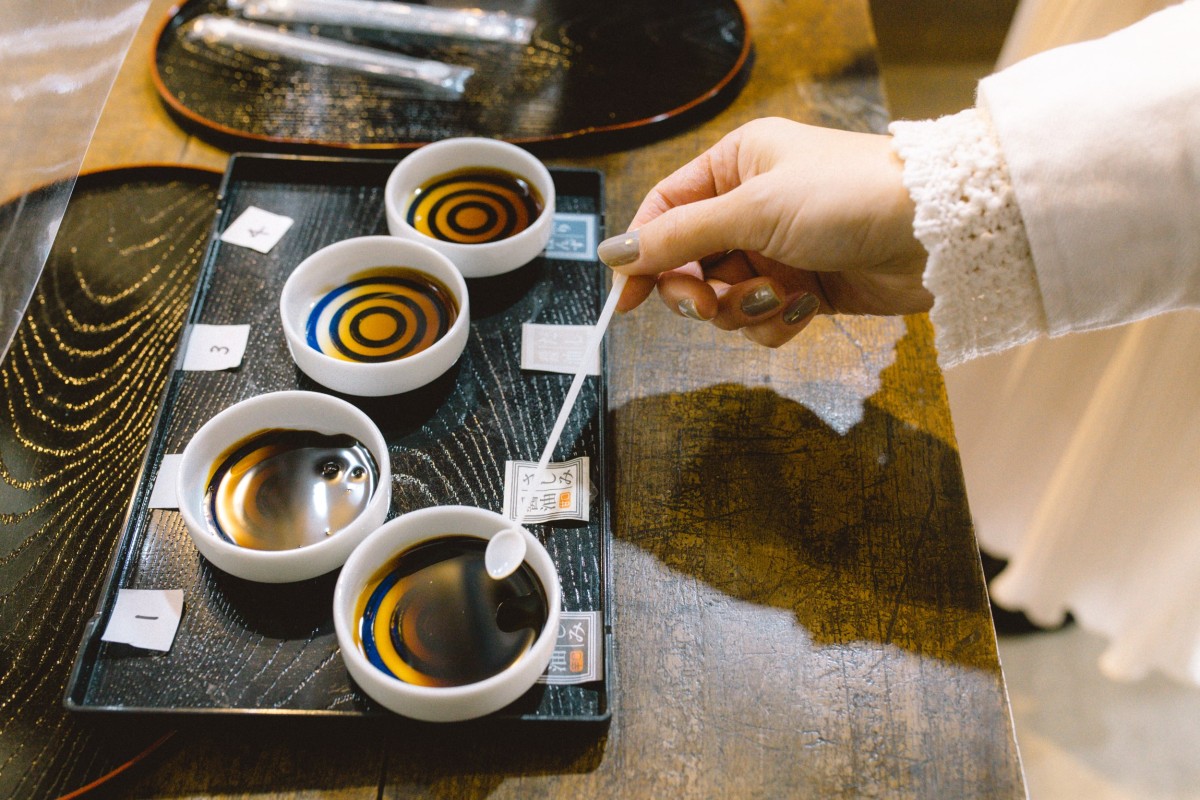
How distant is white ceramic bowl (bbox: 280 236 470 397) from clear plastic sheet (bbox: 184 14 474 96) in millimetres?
364

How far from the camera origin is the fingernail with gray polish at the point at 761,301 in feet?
2.74

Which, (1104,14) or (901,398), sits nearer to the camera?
(901,398)

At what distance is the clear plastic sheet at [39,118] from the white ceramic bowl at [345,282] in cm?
19

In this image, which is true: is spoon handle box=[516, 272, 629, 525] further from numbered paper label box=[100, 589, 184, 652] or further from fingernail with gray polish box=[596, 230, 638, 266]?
numbered paper label box=[100, 589, 184, 652]

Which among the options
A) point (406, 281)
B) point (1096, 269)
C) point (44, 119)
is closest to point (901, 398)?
point (1096, 269)

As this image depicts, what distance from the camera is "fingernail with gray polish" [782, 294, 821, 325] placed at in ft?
2.80

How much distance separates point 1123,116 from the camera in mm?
690

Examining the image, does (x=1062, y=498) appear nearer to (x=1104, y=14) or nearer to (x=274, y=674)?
(x=1104, y=14)

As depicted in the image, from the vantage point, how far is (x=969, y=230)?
2.31 ft

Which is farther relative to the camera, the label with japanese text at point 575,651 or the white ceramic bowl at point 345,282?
the white ceramic bowl at point 345,282

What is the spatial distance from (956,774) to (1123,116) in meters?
0.51

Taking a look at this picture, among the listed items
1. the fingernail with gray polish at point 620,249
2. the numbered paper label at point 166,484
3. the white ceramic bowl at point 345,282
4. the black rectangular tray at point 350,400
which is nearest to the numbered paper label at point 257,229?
the black rectangular tray at point 350,400

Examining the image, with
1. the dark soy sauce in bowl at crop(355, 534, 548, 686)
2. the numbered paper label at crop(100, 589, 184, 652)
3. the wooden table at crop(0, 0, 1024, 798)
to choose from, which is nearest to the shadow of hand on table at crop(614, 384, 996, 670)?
the wooden table at crop(0, 0, 1024, 798)

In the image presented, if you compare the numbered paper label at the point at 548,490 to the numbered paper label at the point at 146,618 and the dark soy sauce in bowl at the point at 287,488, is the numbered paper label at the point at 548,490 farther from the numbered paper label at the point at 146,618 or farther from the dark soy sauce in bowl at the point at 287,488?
the numbered paper label at the point at 146,618
